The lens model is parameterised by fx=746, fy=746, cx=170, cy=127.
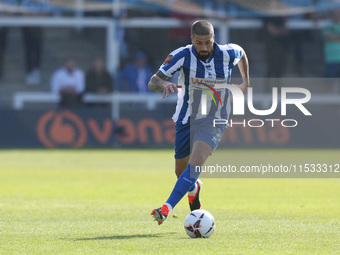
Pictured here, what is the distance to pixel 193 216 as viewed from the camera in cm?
701

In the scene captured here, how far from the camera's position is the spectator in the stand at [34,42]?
23.0 metres

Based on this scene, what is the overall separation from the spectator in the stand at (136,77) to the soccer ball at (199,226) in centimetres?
1567

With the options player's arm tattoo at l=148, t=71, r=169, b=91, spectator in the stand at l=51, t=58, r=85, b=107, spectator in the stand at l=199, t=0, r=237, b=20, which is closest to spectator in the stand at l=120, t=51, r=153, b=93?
spectator in the stand at l=51, t=58, r=85, b=107

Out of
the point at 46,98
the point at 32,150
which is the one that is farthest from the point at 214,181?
the point at 46,98

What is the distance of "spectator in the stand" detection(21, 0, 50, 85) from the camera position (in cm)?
2298

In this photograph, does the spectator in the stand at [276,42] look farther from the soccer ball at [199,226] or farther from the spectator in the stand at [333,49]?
the soccer ball at [199,226]

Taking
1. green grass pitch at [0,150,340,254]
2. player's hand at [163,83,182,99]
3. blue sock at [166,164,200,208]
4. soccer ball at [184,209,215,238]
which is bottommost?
green grass pitch at [0,150,340,254]

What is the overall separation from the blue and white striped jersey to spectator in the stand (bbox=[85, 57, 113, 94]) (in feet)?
47.0

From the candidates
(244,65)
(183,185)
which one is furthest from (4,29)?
(183,185)

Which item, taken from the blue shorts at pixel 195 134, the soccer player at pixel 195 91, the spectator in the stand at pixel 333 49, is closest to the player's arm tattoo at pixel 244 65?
the soccer player at pixel 195 91

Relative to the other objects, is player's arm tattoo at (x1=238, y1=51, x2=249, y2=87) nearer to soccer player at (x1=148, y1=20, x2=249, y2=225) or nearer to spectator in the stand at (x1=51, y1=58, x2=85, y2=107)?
soccer player at (x1=148, y1=20, x2=249, y2=225)

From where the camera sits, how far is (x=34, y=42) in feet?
77.7

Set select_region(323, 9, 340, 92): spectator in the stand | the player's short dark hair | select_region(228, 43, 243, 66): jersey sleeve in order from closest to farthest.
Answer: the player's short dark hair
select_region(228, 43, 243, 66): jersey sleeve
select_region(323, 9, 340, 92): spectator in the stand

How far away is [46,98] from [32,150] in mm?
2509
